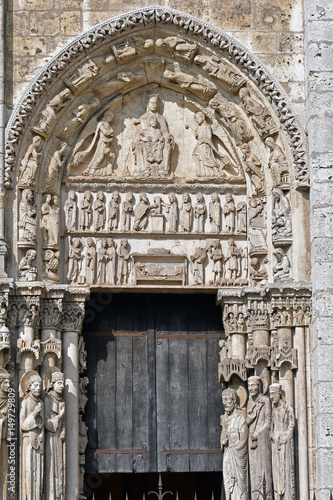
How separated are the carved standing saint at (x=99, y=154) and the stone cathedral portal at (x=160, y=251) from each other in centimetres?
2

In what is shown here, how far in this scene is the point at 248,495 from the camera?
44.2 feet

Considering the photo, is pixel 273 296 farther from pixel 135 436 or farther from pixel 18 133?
pixel 18 133

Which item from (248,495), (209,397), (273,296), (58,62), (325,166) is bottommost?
(248,495)

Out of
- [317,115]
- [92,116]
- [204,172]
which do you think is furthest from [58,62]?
[317,115]

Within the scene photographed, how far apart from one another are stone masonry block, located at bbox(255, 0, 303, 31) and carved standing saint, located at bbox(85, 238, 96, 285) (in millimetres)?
3192

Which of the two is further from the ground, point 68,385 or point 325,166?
point 325,166

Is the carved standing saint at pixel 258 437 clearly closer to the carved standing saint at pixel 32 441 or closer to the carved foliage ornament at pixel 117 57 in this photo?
the carved standing saint at pixel 32 441

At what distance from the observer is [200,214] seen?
1430 centimetres

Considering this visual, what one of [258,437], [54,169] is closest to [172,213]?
[54,169]

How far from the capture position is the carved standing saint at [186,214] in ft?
46.8

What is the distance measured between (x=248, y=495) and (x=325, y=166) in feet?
12.3

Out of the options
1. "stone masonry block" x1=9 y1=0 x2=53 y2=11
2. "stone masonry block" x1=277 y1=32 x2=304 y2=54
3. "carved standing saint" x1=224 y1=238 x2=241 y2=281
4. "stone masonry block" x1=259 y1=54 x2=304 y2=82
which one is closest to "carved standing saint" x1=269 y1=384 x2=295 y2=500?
"carved standing saint" x1=224 y1=238 x2=241 y2=281

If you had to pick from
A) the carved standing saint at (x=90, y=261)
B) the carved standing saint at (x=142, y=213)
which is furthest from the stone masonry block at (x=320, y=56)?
the carved standing saint at (x=90, y=261)

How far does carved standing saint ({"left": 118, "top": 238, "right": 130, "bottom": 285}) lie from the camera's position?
1409 centimetres
